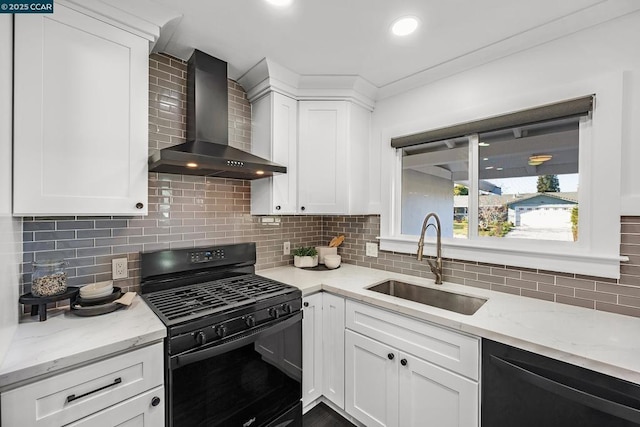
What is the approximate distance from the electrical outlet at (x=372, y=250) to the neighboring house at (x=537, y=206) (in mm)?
906

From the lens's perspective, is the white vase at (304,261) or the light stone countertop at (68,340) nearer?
the light stone countertop at (68,340)

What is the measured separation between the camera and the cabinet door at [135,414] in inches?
41.6

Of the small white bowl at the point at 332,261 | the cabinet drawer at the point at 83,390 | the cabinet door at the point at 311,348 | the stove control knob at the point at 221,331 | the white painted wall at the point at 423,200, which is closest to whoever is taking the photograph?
the cabinet drawer at the point at 83,390

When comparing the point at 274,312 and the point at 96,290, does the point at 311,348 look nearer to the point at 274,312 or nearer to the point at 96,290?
the point at 274,312

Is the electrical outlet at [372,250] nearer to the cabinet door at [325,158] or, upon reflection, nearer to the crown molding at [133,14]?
the cabinet door at [325,158]

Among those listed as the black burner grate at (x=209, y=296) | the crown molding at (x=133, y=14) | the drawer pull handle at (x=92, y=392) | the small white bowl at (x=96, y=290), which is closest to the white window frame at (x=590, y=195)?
the black burner grate at (x=209, y=296)

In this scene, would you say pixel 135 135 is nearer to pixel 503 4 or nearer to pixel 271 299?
pixel 271 299

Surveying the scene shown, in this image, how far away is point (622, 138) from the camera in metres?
1.40

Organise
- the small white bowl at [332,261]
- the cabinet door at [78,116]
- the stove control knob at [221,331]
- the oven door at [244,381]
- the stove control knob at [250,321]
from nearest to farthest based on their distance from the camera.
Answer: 1. the cabinet door at [78,116]
2. the oven door at [244,381]
3. the stove control knob at [221,331]
4. the stove control knob at [250,321]
5. the small white bowl at [332,261]

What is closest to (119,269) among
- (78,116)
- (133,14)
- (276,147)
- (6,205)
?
(6,205)

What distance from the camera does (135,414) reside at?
1.14 metres

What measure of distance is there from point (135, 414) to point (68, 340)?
0.41 metres

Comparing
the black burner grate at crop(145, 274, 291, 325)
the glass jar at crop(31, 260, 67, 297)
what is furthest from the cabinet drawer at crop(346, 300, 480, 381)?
the glass jar at crop(31, 260, 67, 297)

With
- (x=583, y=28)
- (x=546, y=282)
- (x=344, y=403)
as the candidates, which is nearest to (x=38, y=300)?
(x=344, y=403)
